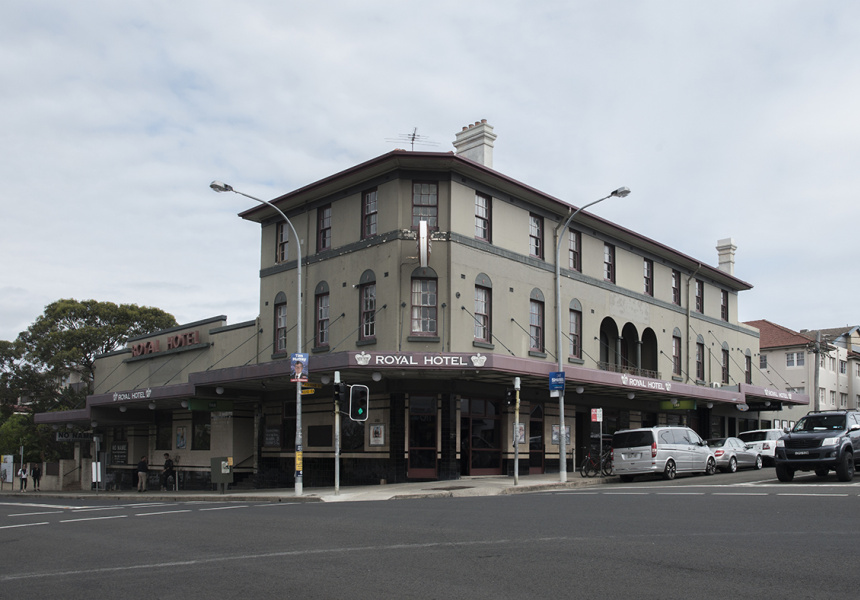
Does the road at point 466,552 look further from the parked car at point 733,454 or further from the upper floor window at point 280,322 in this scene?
the upper floor window at point 280,322

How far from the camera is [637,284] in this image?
3722 centimetres

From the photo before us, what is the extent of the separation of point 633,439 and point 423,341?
24.4ft

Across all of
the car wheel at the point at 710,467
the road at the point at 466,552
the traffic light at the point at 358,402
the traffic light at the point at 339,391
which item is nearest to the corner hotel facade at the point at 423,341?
the traffic light at the point at 339,391

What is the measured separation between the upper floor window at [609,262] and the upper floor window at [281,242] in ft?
43.9

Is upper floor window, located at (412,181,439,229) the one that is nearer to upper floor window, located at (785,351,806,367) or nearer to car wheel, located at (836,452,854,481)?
car wheel, located at (836,452,854,481)

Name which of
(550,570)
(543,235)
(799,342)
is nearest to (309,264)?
(543,235)

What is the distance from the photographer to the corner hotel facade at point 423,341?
89.5 feet

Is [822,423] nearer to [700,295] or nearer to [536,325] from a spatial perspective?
[536,325]

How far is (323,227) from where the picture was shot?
1223 inches

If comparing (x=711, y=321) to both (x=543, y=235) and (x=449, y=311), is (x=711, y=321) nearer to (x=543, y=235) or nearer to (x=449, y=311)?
(x=543, y=235)

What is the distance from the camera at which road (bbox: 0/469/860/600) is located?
8.12m

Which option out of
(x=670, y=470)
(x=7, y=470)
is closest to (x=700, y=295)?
(x=670, y=470)

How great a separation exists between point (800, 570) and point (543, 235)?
936 inches

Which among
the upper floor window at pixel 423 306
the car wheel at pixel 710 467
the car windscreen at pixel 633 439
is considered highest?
the upper floor window at pixel 423 306
